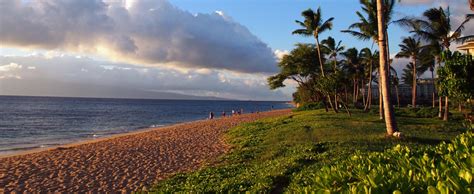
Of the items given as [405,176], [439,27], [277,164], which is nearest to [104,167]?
[277,164]

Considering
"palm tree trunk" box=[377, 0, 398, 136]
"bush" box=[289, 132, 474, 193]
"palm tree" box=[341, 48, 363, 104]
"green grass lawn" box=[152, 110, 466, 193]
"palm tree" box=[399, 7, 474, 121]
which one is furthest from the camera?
"palm tree" box=[341, 48, 363, 104]

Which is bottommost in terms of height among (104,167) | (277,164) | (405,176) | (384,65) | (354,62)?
(104,167)

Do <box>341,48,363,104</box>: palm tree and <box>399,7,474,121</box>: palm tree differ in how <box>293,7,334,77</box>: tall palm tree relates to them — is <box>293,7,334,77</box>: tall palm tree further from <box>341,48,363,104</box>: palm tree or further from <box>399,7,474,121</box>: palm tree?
<box>341,48,363,104</box>: palm tree

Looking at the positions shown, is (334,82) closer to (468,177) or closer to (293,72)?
(293,72)

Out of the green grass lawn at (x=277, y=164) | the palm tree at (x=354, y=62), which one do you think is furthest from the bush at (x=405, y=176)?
the palm tree at (x=354, y=62)

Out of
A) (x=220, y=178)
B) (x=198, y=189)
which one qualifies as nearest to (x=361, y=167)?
(x=198, y=189)

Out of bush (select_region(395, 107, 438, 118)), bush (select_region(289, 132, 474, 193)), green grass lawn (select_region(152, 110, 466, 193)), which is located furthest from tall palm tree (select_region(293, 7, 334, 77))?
bush (select_region(289, 132, 474, 193))

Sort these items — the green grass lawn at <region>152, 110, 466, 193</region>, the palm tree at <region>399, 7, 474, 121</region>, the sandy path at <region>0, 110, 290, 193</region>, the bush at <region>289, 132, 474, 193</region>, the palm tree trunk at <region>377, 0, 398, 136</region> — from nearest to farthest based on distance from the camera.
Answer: the bush at <region>289, 132, 474, 193</region> < the green grass lawn at <region>152, 110, 466, 193</region> < the sandy path at <region>0, 110, 290, 193</region> < the palm tree trunk at <region>377, 0, 398, 136</region> < the palm tree at <region>399, 7, 474, 121</region>

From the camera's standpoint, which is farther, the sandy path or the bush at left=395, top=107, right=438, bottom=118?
the bush at left=395, top=107, right=438, bottom=118

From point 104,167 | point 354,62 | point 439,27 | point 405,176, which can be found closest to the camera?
point 405,176

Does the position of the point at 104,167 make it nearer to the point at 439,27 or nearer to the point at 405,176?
the point at 405,176

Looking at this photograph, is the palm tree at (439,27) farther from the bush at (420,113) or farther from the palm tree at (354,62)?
the palm tree at (354,62)

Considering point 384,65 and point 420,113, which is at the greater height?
point 384,65

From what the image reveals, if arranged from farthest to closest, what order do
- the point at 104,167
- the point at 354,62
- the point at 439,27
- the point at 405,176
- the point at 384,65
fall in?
1. the point at 354,62
2. the point at 439,27
3. the point at 384,65
4. the point at 104,167
5. the point at 405,176
